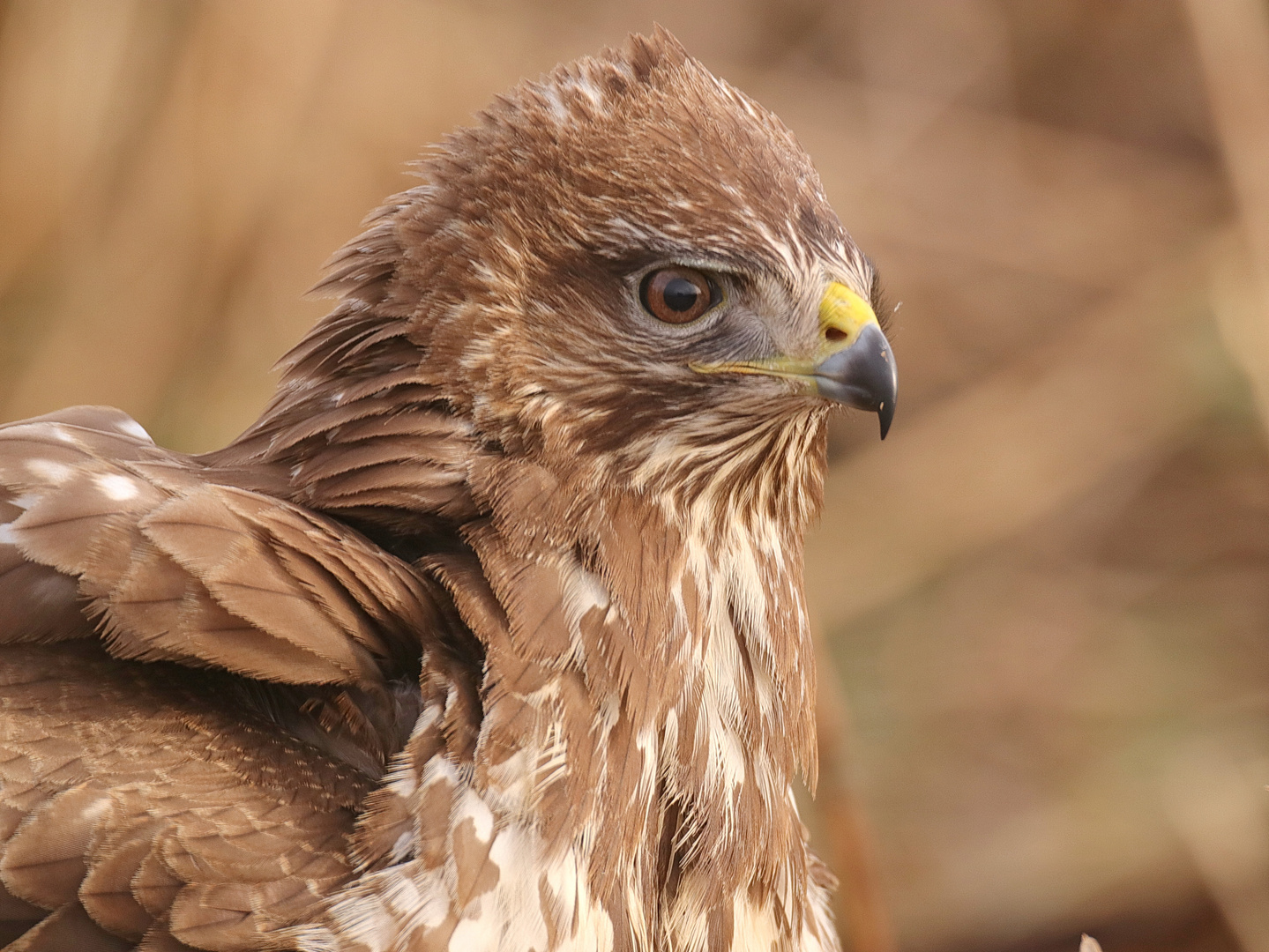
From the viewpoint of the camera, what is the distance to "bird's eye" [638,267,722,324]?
7.46ft

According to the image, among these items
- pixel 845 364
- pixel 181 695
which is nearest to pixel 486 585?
pixel 181 695

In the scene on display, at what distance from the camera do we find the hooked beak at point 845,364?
2.25 metres

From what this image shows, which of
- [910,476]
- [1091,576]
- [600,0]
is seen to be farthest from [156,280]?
[1091,576]

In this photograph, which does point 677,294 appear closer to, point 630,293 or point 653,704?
point 630,293

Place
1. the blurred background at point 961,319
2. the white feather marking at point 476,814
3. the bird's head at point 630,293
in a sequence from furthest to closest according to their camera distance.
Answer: the blurred background at point 961,319 → the bird's head at point 630,293 → the white feather marking at point 476,814

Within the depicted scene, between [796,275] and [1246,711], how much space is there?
424cm

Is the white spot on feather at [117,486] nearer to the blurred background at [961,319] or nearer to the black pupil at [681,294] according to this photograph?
the black pupil at [681,294]

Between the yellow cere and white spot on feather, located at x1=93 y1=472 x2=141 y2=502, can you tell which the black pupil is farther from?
white spot on feather, located at x1=93 y1=472 x2=141 y2=502

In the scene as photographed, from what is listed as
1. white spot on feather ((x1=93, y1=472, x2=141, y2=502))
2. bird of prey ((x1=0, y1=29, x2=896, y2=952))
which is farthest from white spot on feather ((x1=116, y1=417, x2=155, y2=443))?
white spot on feather ((x1=93, y1=472, x2=141, y2=502))

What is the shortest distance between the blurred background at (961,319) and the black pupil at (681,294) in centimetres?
206

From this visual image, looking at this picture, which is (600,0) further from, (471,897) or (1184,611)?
(471,897)

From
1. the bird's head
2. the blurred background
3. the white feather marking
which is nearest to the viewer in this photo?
the white feather marking

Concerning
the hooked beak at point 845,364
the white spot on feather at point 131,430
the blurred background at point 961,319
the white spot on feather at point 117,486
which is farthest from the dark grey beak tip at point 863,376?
the blurred background at point 961,319

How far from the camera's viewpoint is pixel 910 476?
6.12 meters
